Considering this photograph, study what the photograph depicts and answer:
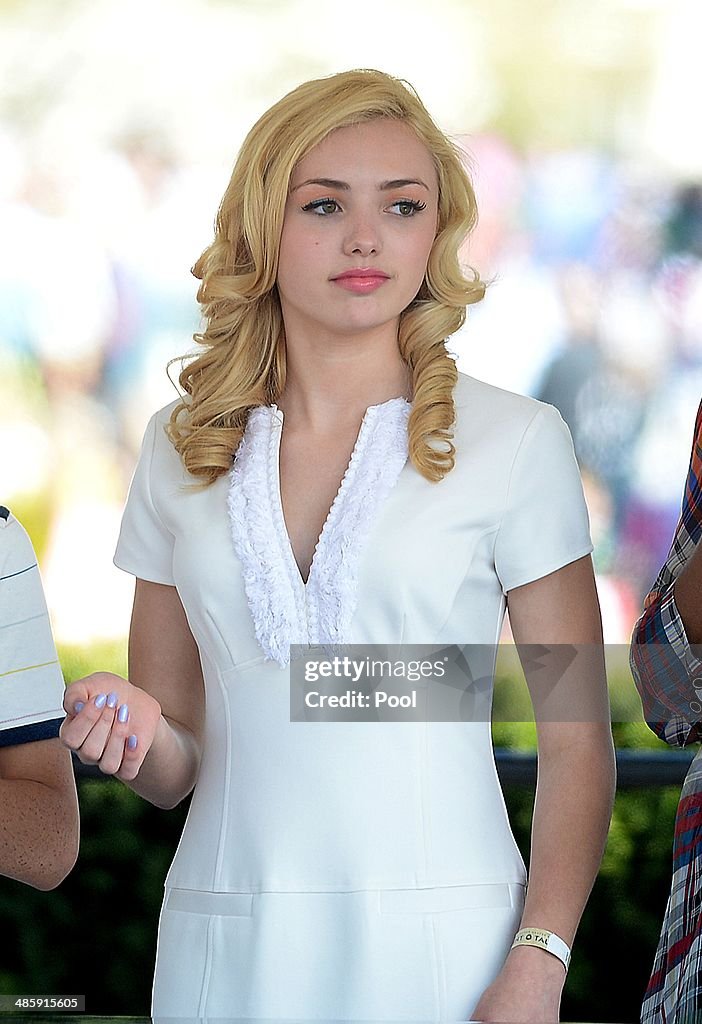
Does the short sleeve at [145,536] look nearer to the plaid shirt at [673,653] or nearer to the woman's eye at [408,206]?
the woman's eye at [408,206]

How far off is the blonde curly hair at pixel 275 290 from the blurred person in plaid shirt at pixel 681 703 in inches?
12.5

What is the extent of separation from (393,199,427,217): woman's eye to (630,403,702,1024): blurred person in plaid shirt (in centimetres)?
45

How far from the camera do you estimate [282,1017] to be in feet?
4.40

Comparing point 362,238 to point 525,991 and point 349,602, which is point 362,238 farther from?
point 525,991

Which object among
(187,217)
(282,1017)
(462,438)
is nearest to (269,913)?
(282,1017)

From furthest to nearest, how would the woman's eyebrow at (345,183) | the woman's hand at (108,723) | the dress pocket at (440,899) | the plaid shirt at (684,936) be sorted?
the woman's eyebrow at (345,183) → the dress pocket at (440,899) → the woman's hand at (108,723) → the plaid shirt at (684,936)

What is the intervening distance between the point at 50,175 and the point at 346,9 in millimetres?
531

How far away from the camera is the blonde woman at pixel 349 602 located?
1.34 m

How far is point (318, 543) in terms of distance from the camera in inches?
55.5

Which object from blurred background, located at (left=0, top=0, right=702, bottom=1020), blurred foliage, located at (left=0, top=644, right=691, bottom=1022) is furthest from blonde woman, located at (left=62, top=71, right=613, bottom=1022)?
blurred foliage, located at (left=0, top=644, right=691, bottom=1022)

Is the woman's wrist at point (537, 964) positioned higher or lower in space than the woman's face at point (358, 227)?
lower

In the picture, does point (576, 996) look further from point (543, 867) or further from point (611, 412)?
point (543, 867)
